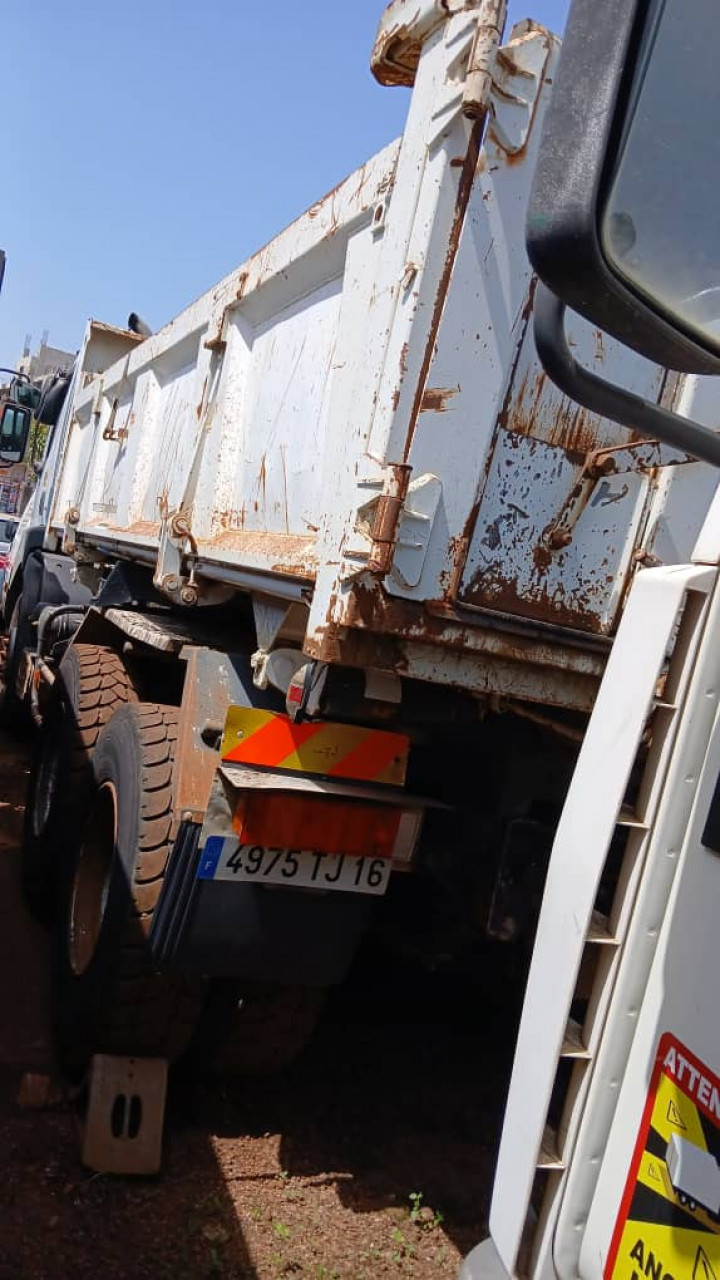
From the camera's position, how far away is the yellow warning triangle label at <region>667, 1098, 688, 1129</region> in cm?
128

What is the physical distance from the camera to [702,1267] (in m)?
1.22

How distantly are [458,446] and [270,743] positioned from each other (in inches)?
33.3

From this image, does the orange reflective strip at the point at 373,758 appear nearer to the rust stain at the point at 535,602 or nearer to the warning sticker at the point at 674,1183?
the rust stain at the point at 535,602

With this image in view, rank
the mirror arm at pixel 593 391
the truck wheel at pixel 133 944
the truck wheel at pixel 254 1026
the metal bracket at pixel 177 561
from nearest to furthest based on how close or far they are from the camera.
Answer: the mirror arm at pixel 593 391
the truck wheel at pixel 133 944
the truck wheel at pixel 254 1026
the metal bracket at pixel 177 561

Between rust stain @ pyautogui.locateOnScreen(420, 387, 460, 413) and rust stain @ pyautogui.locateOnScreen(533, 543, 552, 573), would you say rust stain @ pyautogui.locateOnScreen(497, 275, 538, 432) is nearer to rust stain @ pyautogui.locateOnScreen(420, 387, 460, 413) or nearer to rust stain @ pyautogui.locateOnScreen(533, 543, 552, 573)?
rust stain @ pyautogui.locateOnScreen(420, 387, 460, 413)

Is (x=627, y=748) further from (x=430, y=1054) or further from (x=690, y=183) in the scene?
(x=430, y=1054)

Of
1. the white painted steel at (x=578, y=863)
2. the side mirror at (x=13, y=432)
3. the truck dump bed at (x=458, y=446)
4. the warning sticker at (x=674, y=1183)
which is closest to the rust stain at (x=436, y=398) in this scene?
the truck dump bed at (x=458, y=446)

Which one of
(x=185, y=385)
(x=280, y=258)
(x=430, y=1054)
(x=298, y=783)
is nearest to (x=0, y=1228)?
(x=298, y=783)

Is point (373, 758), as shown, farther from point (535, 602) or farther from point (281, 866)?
point (535, 602)

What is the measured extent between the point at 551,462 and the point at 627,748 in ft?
3.13

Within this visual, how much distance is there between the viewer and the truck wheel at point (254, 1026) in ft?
9.54

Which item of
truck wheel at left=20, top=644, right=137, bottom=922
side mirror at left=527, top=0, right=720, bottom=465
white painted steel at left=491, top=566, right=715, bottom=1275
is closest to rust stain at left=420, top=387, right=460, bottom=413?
white painted steel at left=491, top=566, right=715, bottom=1275

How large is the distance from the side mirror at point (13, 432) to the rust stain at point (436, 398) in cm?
591

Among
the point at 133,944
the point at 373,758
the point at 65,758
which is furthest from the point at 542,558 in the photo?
the point at 65,758
